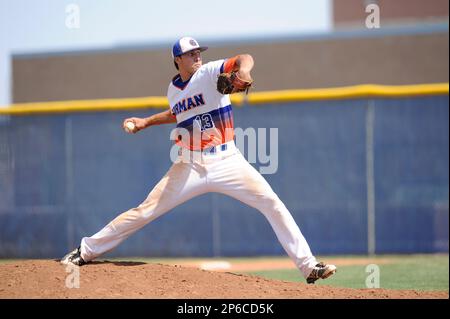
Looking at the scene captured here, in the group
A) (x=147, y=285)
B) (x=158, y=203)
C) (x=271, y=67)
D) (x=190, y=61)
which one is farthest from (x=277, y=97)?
(x=271, y=67)

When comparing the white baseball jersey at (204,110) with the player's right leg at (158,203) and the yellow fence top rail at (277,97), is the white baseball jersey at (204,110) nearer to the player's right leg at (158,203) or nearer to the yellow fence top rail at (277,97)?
the player's right leg at (158,203)

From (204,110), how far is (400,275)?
11.5ft

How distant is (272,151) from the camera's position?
36.4 ft

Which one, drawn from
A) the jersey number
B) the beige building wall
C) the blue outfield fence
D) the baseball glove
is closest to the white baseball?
the jersey number

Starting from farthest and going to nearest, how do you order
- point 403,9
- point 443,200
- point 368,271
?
point 403,9 < point 443,200 < point 368,271

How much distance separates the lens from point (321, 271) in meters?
5.84

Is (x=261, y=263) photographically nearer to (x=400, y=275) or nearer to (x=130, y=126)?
(x=400, y=275)

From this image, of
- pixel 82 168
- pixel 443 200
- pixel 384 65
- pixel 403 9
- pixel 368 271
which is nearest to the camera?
pixel 368 271

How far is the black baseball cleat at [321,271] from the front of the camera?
19.0 ft

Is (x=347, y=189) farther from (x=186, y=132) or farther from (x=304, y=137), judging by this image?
(x=186, y=132)

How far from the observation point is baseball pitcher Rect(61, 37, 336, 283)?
5902 mm

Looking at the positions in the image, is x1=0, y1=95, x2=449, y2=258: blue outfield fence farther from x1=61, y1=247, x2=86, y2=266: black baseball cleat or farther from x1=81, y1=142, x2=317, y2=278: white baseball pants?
x1=61, y1=247, x2=86, y2=266: black baseball cleat

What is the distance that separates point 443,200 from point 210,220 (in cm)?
336

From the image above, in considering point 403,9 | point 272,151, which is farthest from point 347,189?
point 403,9
